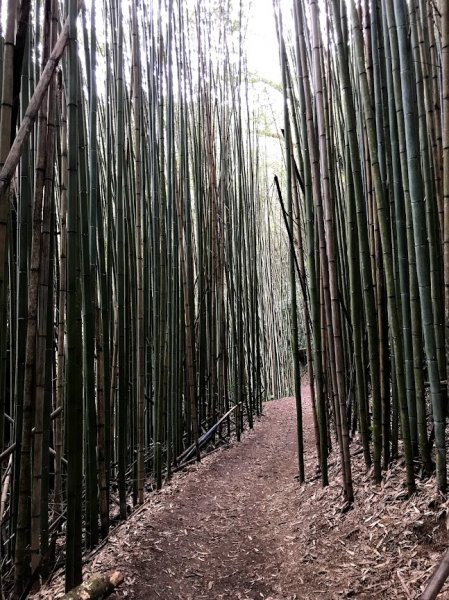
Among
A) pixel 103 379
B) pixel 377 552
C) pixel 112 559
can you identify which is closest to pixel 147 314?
pixel 103 379

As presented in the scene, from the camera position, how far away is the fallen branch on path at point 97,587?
130cm

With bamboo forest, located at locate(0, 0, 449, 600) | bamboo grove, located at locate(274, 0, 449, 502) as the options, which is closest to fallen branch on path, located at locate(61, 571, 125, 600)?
bamboo forest, located at locate(0, 0, 449, 600)

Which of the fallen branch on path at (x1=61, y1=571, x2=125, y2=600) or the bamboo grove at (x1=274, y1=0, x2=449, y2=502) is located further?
the bamboo grove at (x1=274, y1=0, x2=449, y2=502)

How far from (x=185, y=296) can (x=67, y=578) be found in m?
1.63

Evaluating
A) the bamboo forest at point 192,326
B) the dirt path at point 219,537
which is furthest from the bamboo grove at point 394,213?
the dirt path at point 219,537

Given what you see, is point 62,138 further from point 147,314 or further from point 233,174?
point 233,174

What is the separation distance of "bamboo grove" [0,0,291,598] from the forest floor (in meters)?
0.20

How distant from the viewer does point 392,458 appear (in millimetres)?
1829

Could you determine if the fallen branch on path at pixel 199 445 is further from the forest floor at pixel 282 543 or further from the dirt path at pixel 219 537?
the forest floor at pixel 282 543

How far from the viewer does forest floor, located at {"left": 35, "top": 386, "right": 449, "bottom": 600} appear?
1.36m

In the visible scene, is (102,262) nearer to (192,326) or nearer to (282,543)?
(192,326)

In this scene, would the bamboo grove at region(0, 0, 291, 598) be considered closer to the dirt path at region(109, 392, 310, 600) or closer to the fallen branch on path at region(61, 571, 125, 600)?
the fallen branch on path at region(61, 571, 125, 600)

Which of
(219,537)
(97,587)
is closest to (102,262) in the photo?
(97,587)

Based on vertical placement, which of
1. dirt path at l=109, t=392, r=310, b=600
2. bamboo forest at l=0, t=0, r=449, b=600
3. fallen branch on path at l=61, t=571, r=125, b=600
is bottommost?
dirt path at l=109, t=392, r=310, b=600
